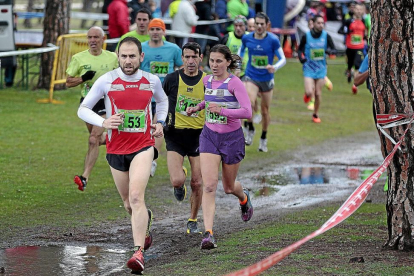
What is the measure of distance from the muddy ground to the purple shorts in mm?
906

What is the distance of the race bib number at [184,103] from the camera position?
9039 millimetres

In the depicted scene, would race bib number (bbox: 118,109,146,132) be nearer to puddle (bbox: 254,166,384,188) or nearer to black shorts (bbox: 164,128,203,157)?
black shorts (bbox: 164,128,203,157)

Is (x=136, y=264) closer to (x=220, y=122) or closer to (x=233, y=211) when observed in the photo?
(x=220, y=122)

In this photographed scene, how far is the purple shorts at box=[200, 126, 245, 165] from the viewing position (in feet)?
27.4

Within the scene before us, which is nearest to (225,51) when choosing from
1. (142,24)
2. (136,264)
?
(136,264)

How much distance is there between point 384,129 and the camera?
7.46m

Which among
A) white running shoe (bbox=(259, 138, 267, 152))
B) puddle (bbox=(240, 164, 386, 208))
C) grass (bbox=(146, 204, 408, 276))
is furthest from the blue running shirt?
grass (bbox=(146, 204, 408, 276))

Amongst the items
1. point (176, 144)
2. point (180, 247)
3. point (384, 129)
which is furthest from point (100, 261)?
point (384, 129)

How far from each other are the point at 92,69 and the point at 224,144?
3.10 metres

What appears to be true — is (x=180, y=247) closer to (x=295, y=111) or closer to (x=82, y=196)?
(x=82, y=196)

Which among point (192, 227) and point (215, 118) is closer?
point (215, 118)

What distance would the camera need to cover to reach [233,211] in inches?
415

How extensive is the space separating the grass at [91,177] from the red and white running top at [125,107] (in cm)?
116

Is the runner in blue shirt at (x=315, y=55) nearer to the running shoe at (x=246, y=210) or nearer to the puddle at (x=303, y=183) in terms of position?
the puddle at (x=303, y=183)
